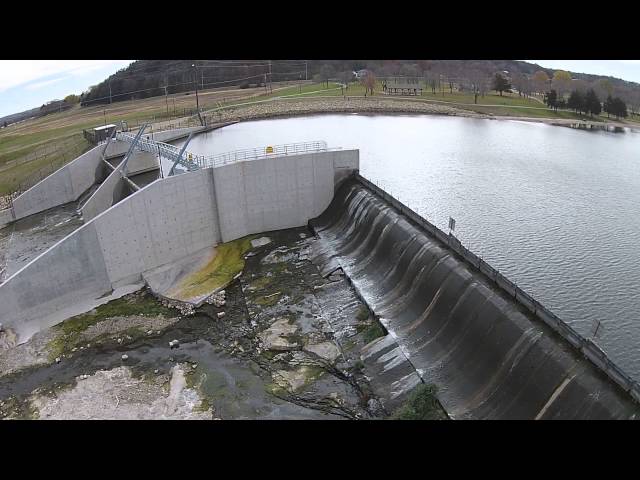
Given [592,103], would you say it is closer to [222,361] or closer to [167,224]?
[167,224]

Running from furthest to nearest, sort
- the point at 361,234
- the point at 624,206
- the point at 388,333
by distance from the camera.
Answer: the point at 624,206, the point at 361,234, the point at 388,333

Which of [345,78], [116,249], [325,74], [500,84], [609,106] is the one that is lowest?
[116,249]

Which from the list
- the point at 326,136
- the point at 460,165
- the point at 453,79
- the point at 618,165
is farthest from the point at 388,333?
the point at 453,79

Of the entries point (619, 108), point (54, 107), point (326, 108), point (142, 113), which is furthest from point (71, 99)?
point (619, 108)

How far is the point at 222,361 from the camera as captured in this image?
1783 cm

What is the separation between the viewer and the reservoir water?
20.2m

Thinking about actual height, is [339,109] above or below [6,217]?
above

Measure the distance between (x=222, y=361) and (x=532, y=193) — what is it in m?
24.2

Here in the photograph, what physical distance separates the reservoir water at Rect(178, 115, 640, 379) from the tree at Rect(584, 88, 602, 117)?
932cm

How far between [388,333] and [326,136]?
36.1 meters

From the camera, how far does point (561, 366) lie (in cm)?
1266

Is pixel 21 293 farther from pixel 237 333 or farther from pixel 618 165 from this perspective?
pixel 618 165

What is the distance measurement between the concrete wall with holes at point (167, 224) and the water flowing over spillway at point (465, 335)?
5.39 metres

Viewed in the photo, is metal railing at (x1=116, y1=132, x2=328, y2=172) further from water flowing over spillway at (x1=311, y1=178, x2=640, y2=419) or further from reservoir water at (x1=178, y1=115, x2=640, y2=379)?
reservoir water at (x1=178, y1=115, x2=640, y2=379)
